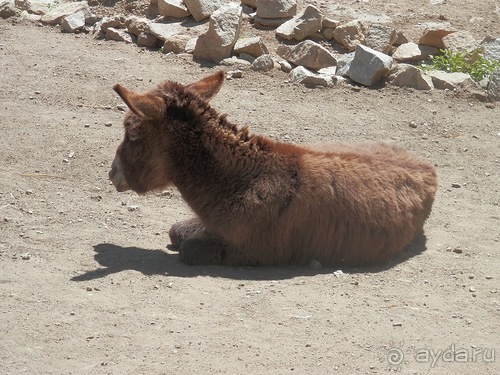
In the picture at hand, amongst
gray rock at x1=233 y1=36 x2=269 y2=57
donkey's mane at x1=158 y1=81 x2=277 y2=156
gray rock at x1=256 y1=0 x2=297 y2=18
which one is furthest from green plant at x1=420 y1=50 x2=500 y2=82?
donkey's mane at x1=158 y1=81 x2=277 y2=156

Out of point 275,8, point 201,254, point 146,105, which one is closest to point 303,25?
point 275,8

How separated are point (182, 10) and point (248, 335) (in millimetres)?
7763

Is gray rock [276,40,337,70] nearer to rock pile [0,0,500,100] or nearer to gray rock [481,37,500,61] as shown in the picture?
rock pile [0,0,500,100]

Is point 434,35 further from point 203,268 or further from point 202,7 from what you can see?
point 203,268

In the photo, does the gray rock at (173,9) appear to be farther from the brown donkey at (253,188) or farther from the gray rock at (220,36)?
the brown donkey at (253,188)

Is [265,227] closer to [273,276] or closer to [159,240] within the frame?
[273,276]

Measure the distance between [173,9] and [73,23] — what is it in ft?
4.70

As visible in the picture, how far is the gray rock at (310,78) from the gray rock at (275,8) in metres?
1.48

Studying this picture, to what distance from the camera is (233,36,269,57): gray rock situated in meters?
12.3

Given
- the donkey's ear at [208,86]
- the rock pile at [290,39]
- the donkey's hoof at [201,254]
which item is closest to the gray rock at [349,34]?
the rock pile at [290,39]

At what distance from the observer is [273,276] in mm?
7719

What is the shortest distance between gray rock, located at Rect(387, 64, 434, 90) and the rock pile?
1 cm

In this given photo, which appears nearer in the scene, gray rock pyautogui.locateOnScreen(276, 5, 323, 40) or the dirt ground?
the dirt ground

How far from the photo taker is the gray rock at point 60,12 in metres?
13.3
